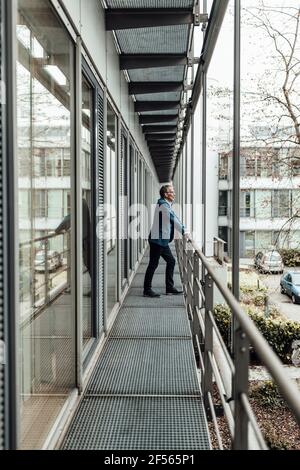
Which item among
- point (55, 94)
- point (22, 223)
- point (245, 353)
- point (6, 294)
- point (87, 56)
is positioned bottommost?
point (245, 353)

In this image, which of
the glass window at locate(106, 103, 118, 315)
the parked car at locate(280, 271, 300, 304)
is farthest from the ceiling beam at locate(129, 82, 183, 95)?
the parked car at locate(280, 271, 300, 304)

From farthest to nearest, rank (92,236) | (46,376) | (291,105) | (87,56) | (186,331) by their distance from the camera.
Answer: (291,105) < (186,331) < (92,236) < (87,56) < (46,376)

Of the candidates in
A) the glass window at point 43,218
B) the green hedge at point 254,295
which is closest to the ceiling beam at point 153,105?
the green hedge at point 254,295

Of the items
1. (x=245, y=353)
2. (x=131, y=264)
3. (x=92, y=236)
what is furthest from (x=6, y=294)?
(x=131, y=264)

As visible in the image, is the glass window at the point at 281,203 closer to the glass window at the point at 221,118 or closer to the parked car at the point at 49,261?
the glass window at the point at 221,118

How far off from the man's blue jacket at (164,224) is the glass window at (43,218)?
2.49 m

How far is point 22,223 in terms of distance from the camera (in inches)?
63.5

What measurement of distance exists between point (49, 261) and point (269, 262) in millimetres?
2099

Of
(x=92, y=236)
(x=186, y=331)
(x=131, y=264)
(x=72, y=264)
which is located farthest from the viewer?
(x=131, y=264)

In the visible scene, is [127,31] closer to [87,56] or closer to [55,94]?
[87,56]

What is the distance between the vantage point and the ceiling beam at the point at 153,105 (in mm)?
6570

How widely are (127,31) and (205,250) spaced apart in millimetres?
1885

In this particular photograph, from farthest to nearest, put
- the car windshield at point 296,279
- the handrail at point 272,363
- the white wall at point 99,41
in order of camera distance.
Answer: the car windshield at point 296,279 → the white wall at point 99,41 → the handrail at point 272,363

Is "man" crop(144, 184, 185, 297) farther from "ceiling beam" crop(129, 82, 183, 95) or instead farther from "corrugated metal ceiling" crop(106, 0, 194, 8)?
"corrugated metal ceiling" crop(106, 0, 194, 8)
